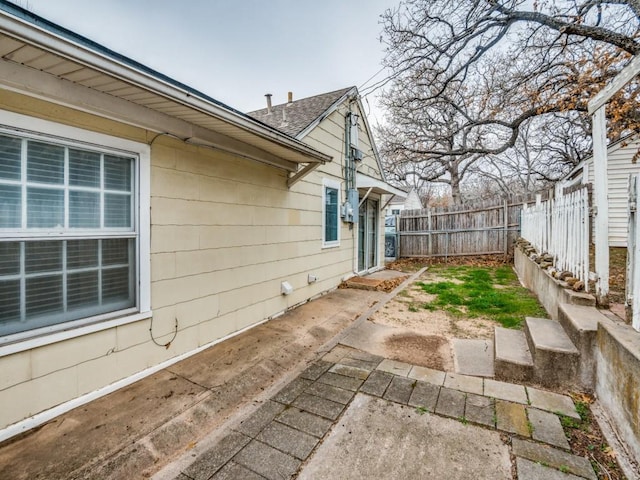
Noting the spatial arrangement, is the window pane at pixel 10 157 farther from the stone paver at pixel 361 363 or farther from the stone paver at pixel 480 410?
the stone paver at pixel 480 410

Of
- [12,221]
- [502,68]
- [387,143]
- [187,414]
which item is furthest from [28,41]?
[387,143]

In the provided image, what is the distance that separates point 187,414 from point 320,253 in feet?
13.3

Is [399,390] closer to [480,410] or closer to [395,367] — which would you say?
[395,367]

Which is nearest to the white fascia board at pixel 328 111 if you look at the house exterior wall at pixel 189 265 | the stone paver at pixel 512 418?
the house exterior wall at pixel 189 265

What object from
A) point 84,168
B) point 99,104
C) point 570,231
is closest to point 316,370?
point 84,168

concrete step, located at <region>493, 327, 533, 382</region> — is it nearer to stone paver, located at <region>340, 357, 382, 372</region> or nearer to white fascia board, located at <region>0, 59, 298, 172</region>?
stone paver, located at <region>340, 357, 382, 372</region>

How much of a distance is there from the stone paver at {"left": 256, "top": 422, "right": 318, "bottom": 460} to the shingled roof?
14.7 ft

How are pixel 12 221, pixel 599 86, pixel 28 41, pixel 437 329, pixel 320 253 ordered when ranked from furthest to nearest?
pixel 599 86
pixel 320 253
pixel 437 329
pixel 12 221
pixel 28 41

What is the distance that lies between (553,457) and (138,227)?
12.0 ft

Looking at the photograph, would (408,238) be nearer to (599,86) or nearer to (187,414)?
(599,86)

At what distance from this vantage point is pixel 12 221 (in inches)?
86.4

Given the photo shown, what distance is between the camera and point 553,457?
75.2 inches

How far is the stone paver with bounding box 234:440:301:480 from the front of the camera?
182cm

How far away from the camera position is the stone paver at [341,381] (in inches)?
110
